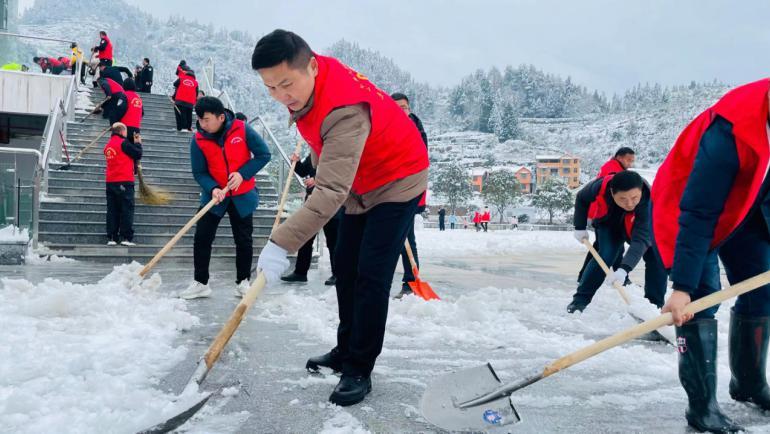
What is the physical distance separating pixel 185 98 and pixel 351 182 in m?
11.5

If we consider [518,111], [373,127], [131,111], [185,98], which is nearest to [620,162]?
[373,127]

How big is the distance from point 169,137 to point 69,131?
1.85m

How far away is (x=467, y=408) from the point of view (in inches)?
87.8

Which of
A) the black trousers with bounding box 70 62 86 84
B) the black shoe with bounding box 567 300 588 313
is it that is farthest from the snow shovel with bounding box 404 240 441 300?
the black trousers with bounding box 70 62 86 84

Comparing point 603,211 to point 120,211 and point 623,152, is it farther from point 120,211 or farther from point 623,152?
point 120,211

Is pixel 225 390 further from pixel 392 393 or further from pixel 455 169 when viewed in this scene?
pixel 455 169

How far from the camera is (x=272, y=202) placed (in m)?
10.2

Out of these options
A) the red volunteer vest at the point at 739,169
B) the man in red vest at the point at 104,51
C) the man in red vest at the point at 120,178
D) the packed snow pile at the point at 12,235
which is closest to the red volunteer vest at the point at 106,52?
the man in red vest at the point at 104,51

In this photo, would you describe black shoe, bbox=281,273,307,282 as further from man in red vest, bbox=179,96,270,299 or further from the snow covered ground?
man in red vest, bbox=179,96,270,299

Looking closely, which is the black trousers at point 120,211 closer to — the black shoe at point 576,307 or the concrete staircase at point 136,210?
the concrete staircase at point 136,210

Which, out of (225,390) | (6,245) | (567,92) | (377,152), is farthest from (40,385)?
(567,92)

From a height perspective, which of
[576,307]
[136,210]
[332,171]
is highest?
[332,171]

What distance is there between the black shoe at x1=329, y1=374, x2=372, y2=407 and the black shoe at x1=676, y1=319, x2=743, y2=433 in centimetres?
127

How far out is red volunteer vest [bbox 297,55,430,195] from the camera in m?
2.29
